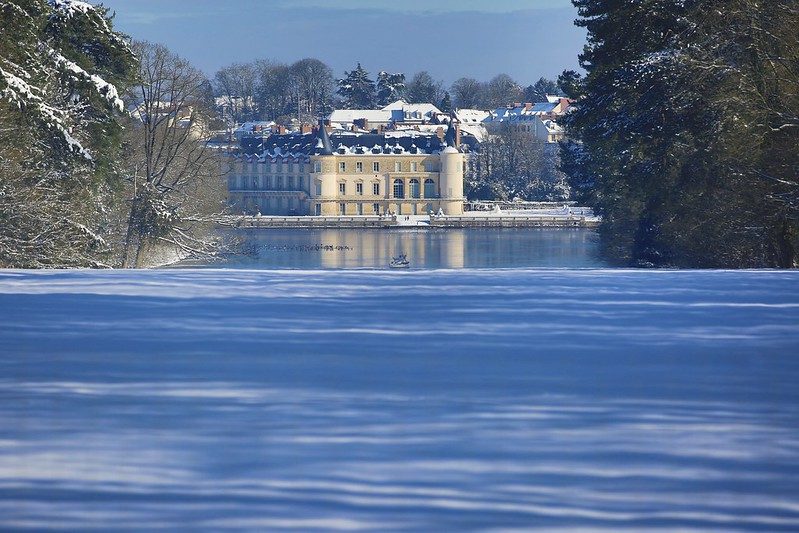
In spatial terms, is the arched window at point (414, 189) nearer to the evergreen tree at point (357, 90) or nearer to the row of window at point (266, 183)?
the row of window at point (266, 183)

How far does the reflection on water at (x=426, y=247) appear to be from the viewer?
58625 mm

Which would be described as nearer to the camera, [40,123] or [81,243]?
[40,123]

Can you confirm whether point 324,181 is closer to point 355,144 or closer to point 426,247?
point 355,144

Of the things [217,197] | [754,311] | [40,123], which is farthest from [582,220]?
[754,311]

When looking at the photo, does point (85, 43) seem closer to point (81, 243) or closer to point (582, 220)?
point (81, 243)

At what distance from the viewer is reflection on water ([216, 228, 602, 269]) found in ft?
192

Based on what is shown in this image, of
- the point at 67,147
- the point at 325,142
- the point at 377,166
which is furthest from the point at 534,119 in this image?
the point at 67,147

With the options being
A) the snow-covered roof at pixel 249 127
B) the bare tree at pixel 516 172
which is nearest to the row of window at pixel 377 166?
the bare tree at pixel 516 172

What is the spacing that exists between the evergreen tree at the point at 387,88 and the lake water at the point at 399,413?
444 ft

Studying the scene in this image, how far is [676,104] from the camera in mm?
22172

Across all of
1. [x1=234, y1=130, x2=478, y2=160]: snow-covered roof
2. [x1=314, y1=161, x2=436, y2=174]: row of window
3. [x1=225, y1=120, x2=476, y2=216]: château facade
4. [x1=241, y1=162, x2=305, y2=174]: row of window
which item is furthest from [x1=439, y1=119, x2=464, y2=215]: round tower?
[x1=241, y1=162, x2=305, y2=174]: row of window

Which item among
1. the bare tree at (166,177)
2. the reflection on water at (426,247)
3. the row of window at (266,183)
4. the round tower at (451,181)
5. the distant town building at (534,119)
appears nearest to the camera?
the bare tree at (166,177)

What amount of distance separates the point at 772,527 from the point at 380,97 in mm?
140763

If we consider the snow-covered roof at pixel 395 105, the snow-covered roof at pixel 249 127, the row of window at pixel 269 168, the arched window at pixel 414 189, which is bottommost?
the arched window at pixel 414 189
